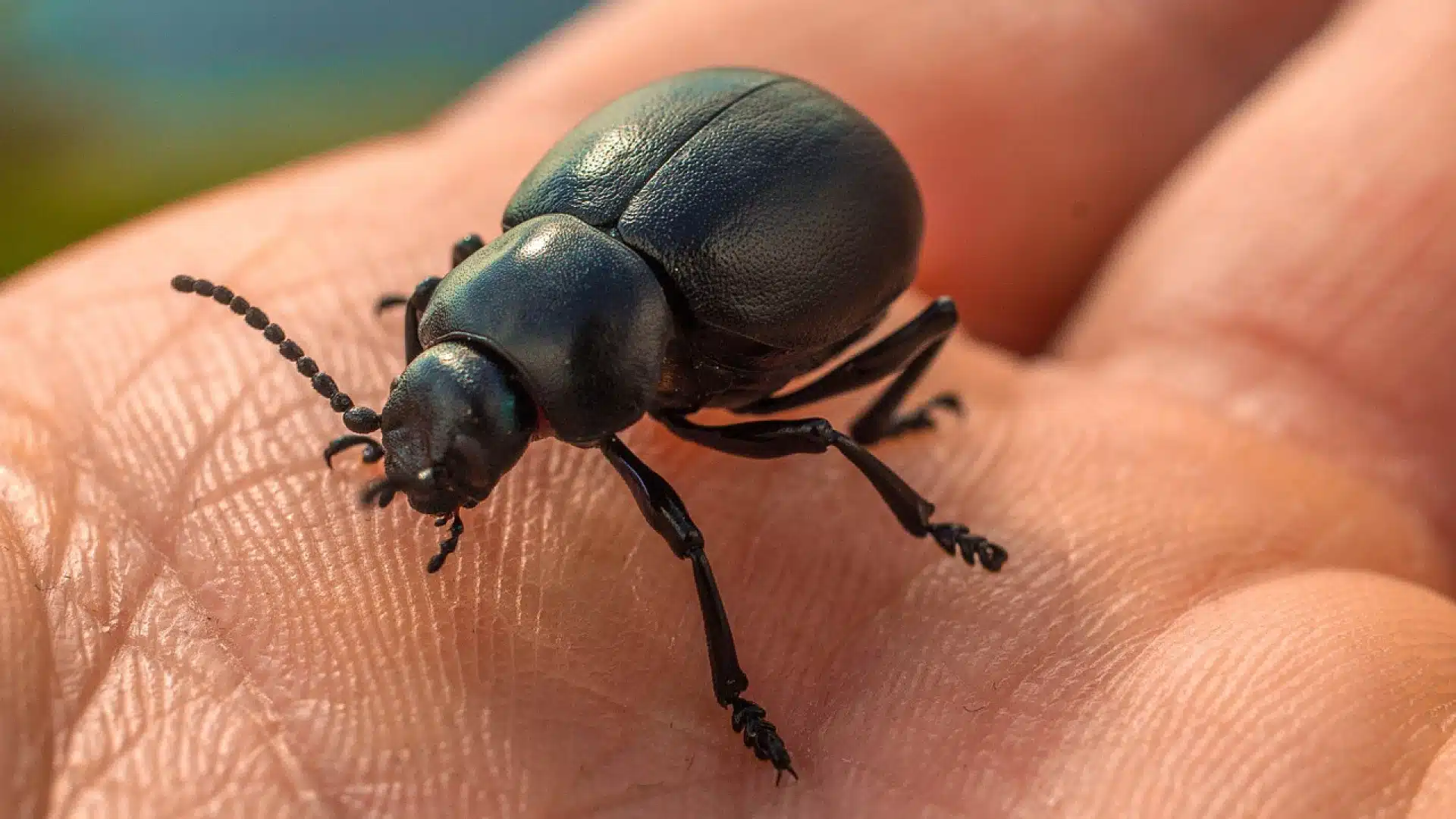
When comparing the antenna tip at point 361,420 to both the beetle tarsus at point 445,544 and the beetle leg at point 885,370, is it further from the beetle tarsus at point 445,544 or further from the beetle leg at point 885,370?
the beetle leg at point 885,370

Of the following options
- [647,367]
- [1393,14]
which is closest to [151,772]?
[647,367]

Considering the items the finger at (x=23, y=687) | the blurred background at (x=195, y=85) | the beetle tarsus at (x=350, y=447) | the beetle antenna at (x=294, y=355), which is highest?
the beetle antenna at (x=294, y=355)

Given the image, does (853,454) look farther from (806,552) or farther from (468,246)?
(468,246)

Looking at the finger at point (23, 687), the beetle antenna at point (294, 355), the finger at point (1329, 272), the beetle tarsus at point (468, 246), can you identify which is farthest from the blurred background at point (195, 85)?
the finger at point (1329, 272)

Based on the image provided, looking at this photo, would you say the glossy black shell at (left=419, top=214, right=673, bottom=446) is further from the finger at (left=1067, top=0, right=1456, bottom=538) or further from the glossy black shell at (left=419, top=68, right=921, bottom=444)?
the finger at (left=1067, top=0, right=1456, bottom=538)

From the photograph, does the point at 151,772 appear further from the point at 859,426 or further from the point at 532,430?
the point at 859,426

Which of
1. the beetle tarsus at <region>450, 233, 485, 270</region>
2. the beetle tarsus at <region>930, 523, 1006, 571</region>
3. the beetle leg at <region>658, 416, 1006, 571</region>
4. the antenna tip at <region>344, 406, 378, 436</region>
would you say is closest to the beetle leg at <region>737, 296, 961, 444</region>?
the beetle leg at <region>658, 416, 1006, 571</region>
